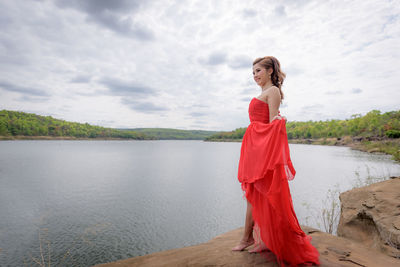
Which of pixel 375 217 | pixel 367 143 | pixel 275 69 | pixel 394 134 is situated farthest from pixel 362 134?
pixel 275 69

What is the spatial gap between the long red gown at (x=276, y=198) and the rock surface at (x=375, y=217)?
1.77 metres

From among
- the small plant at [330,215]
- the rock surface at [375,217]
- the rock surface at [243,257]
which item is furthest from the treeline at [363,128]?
the rock surface at [243,257]

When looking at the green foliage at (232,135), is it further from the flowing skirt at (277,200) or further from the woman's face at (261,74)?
the flowing skirt at (277,200)

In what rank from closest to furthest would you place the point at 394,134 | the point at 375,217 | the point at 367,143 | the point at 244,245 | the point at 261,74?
the point at 261,74 → the point at 244,245 → the point at 375,217 → the point at 394,134 → the point at 367,143

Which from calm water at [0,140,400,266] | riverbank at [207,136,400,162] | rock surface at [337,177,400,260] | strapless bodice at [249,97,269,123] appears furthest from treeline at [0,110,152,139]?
rock surface at [337,177,400,260]

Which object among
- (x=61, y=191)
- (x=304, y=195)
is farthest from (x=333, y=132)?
(x=61, y=191)

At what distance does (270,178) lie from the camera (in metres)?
2.95

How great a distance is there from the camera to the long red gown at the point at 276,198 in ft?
9.20

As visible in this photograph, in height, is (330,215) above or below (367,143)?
below

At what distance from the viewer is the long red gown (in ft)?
9.20

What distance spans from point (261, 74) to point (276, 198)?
69.4 inches

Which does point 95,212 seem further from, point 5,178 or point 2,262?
point 5,178

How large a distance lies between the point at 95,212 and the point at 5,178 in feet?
40.5

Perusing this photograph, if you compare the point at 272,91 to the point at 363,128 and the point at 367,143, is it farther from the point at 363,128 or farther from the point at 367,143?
the point at 363,128
